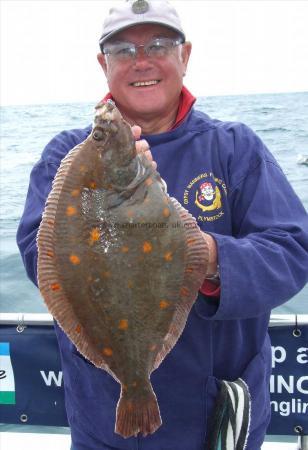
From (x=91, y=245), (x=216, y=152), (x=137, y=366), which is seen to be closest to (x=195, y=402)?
(x=137, y=366)

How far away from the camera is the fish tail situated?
86.7 inches

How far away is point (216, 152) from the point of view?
2.70 meters

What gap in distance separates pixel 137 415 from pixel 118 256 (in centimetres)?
68

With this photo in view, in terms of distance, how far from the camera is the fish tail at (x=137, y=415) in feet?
7.22

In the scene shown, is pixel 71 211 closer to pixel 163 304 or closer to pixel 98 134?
pixel 98 134

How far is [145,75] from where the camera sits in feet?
8.87

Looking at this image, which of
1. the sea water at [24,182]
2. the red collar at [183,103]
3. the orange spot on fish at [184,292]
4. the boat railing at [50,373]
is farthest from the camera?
the sea water at [24,182]

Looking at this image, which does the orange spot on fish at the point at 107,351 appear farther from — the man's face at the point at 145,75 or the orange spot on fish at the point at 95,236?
the man's face at the point at 145,75

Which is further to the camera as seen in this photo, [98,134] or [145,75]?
[145,75]

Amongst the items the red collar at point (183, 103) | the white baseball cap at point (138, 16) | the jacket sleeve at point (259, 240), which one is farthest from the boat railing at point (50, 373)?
the white baseball cap at point (138, 16)

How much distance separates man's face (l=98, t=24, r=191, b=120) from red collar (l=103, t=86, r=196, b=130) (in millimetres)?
101

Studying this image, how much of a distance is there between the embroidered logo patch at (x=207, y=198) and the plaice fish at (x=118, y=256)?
46 centimetres

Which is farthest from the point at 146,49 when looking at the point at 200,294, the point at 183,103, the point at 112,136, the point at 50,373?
the point at 50,373

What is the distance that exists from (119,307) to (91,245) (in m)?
0.26
